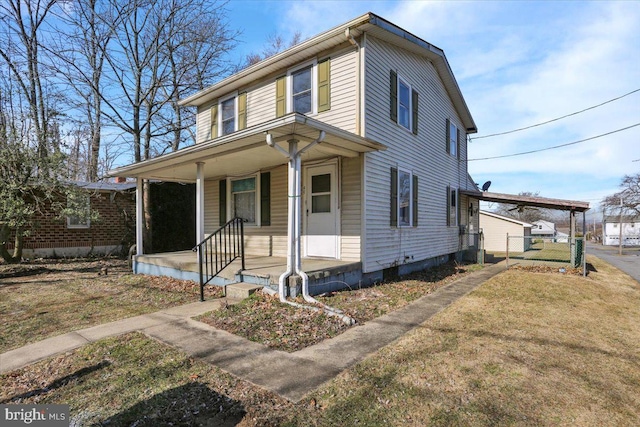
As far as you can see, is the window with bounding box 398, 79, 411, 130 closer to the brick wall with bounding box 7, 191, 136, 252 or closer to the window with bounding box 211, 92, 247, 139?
the window with bounding box 211, 92, 247, 139

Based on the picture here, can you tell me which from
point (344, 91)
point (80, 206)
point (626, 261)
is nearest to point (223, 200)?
point (80, 206)

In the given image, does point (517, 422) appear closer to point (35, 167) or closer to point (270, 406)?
point (270, 406)

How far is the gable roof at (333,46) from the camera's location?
6.80 m

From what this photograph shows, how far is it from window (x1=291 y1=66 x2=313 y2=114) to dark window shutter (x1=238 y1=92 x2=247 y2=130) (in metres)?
1.92

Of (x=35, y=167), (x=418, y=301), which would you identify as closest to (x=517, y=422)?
(x=418, y=301)

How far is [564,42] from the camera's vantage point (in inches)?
412

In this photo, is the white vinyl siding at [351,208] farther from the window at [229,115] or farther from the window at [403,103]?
the window at [229,115]

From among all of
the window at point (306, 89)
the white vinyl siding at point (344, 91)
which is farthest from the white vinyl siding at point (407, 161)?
the window at point (306, 89)

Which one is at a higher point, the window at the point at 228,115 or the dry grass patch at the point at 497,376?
the window at the point at 228,115

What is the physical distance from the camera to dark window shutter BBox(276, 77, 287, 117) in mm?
8311

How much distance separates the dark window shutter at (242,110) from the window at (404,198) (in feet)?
14.9

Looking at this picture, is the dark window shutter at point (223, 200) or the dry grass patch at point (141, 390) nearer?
the dry grass patch at point (141, 390)

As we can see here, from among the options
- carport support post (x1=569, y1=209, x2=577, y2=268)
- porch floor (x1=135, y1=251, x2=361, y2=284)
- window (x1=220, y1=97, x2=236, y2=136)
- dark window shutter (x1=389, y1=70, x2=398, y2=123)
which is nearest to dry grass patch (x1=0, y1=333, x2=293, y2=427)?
porch floor (x1=135, y1=251, x2=361, y2=284)

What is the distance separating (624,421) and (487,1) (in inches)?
371
